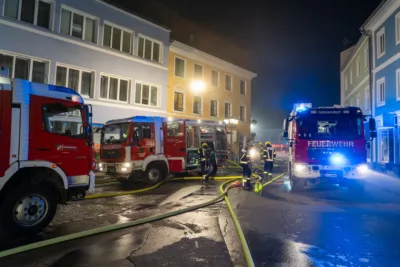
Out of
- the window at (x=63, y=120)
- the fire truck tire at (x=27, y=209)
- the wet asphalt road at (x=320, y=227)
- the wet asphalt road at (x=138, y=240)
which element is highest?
the window at (x=63, y=120)

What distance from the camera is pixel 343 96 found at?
3097 centimetres

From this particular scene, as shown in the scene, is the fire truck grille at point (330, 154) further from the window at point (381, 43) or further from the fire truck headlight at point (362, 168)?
the window at point (381, 43)

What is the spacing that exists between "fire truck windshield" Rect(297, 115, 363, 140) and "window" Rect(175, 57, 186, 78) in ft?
46.2

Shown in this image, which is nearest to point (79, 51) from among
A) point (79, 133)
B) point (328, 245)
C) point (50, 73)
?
point (50, 73)

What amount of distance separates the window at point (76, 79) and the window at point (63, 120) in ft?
31.0

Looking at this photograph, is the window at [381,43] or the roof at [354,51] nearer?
the window at [381,43]

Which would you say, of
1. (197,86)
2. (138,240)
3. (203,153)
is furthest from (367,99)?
(138,240)

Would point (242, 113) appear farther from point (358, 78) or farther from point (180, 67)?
point (358, 78)

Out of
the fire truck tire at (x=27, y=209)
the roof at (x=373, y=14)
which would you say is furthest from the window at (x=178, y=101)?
the fire truck tire at (x=27, y=209)

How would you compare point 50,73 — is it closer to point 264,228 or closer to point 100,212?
point 100,212

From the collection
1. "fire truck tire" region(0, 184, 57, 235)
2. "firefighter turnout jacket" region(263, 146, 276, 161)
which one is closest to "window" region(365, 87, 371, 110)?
"firefighter turnout jacket" region(263, 146, 276, 161)

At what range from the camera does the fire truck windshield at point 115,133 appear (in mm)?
11078

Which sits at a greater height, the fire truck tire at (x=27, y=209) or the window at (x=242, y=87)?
the window at (x=242, y=87)

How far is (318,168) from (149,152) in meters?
6.17
